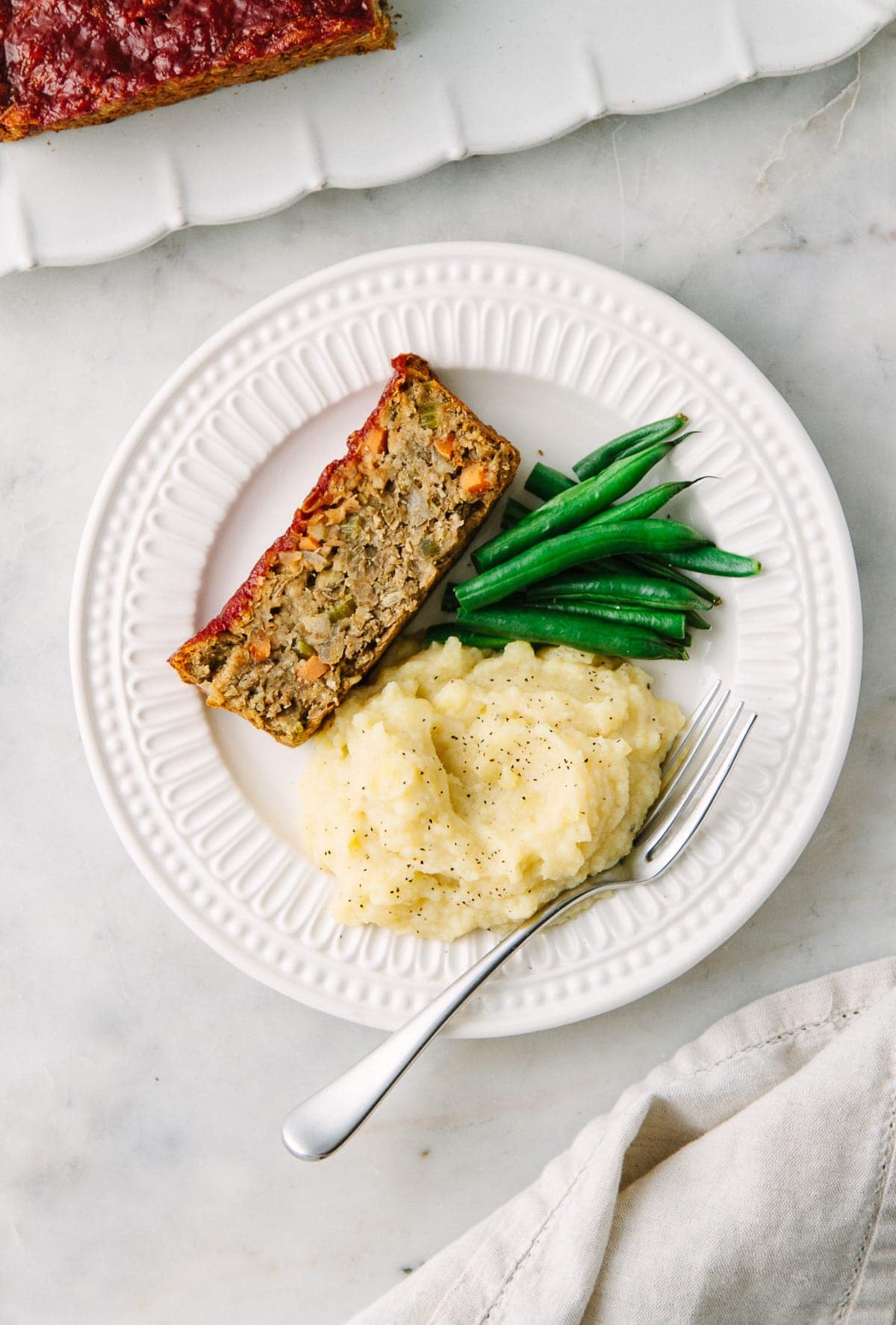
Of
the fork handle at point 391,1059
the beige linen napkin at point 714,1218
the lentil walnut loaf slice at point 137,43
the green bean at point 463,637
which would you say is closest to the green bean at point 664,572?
the green bean at point 463,637

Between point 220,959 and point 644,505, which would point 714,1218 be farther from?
point 644,505

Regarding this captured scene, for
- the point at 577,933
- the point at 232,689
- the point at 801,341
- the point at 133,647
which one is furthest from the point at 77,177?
the point at 577,933

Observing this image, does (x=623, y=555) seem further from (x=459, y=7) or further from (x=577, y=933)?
(x=459, y=7)

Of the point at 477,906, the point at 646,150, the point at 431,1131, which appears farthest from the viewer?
the point at 431,1131

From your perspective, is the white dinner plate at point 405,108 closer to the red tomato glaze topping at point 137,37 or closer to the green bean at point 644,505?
the red tomato glaze topping at point 137,37

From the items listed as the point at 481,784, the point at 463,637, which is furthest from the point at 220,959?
the point at 463,637

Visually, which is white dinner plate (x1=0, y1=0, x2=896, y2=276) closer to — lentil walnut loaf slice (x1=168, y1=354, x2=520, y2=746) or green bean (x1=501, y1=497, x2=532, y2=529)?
lentil walnut loaf slice (x1=168, y1=354, x2=520, y2=746)
